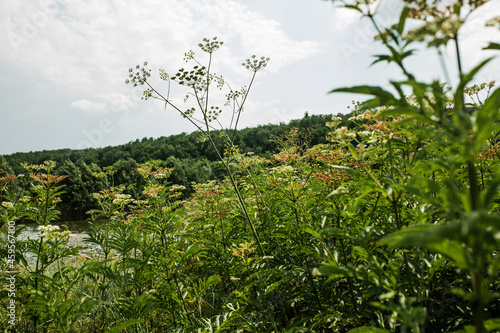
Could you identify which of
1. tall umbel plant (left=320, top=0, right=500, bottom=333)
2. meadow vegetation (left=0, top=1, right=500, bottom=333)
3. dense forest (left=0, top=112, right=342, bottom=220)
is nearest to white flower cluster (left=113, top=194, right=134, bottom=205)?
meadow vegetation (left=0, top=1, right=500, bottom=333)

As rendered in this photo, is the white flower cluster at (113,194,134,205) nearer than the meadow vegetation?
No

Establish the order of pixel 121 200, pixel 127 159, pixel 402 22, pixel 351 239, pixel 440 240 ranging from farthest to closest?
1. pixel 127 159
2. pixel 121 200
3. pixel 351 239
4. pixel 402 22
5. pixel 440 240

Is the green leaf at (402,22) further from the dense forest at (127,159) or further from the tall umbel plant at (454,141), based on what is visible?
the dense forest at (127,159)

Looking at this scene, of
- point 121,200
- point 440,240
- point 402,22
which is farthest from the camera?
point 121,200

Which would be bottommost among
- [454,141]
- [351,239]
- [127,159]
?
[351,239]

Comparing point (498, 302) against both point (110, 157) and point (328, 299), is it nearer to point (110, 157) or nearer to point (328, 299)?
point (328, 299)

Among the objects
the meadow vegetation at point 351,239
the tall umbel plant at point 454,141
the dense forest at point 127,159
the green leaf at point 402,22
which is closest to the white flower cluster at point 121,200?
the meadow vegetation at point 351,239

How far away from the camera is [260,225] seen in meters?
3.81

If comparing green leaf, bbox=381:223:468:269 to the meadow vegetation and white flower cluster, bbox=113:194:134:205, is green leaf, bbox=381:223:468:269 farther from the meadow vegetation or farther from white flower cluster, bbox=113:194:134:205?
white flower cluster, bbox=113:194:134:205

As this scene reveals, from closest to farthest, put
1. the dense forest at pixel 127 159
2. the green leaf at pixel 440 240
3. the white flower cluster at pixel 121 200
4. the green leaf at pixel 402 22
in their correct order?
the green leaf at pixel 440 240
the green leaf at pixel 402 22
the white flower cluster at pixel 121 200
the dense forest at pixel 127 159

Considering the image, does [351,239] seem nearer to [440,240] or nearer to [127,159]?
[440,240]

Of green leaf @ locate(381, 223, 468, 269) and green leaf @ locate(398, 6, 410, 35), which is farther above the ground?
green leaf @ locate(398, 6, 410, 35)

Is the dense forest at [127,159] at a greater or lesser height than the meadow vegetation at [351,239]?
greater

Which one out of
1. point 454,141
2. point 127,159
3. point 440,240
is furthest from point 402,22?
point 127,159
